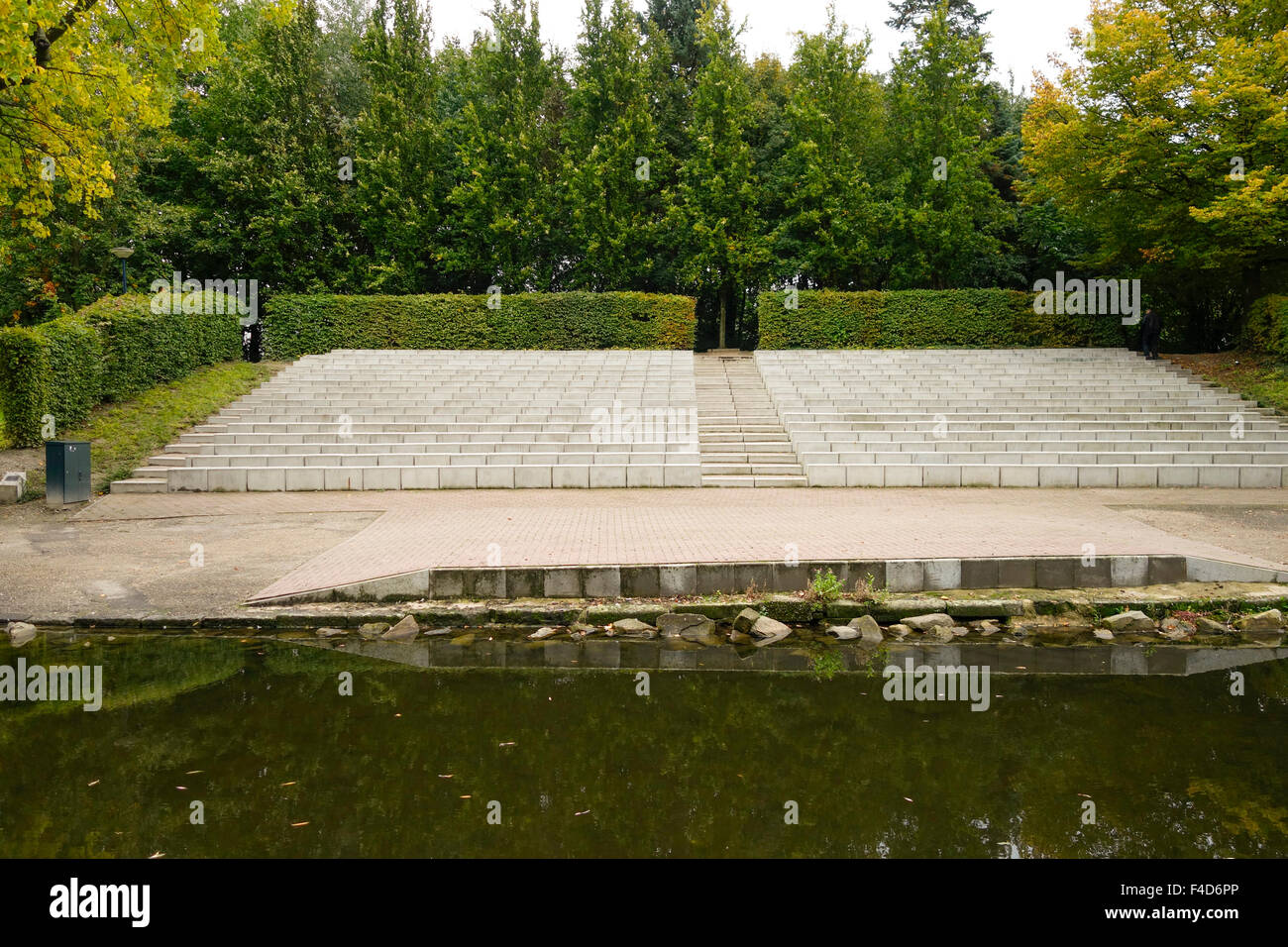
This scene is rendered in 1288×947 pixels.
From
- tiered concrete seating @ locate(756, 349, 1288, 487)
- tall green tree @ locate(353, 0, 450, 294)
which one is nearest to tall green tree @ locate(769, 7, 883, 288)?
tiered concrete seating @ locate(756, 349, 1288, 487)

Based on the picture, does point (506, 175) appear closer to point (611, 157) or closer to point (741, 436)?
point (611, 157)

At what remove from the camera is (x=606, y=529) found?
32.7 ft

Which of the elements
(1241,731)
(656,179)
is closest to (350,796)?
(1241,731)

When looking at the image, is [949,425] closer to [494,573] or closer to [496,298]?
[494,573]

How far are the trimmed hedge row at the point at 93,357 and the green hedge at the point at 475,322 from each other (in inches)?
172

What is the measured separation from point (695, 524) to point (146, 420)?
1307 cm

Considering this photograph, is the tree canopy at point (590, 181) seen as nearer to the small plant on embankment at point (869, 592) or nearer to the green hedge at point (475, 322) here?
the green hedge at point (475, 322)

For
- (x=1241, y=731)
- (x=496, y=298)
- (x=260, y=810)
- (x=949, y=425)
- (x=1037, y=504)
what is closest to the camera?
(x=260, y=810)

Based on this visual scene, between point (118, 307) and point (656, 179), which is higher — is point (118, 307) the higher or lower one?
the lower one

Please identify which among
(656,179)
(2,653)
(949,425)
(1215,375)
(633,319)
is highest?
(656,179)

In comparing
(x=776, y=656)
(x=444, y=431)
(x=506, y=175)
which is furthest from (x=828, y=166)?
(x=776, y=656)

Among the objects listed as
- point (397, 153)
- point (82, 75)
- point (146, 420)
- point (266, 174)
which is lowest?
point (146, 420)
